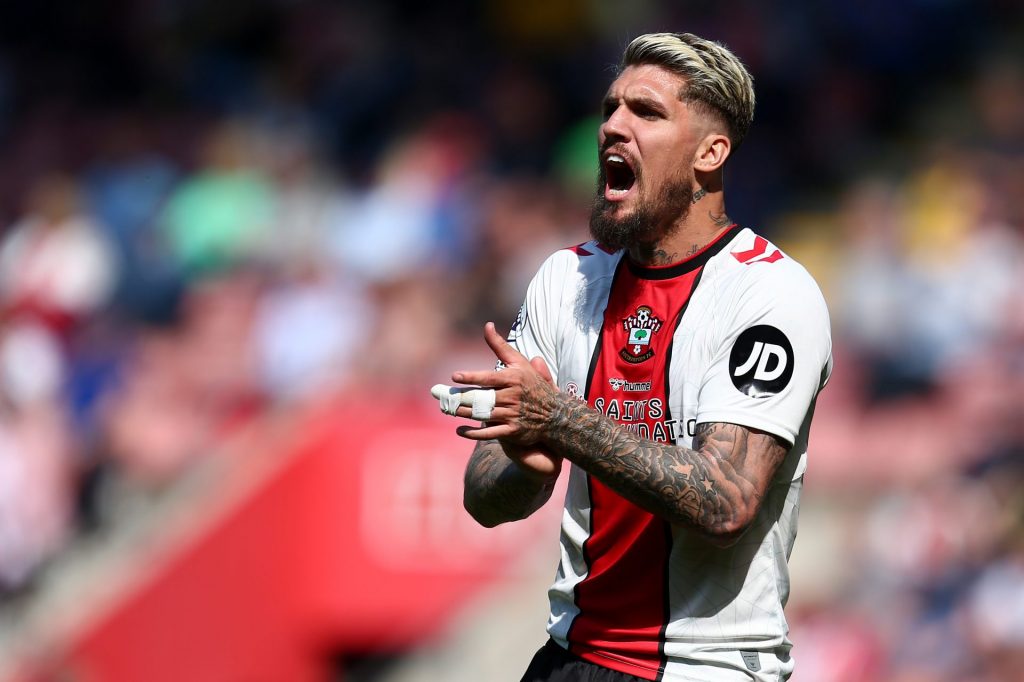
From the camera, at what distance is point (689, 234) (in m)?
4.17

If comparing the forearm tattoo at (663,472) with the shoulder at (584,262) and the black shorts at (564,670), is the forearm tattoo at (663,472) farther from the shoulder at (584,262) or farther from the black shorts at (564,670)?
the shoulder at (584,262)

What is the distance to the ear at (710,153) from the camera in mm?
4160

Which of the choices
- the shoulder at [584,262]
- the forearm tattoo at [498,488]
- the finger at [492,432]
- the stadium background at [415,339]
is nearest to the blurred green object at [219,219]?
the stadium background at [415,339]

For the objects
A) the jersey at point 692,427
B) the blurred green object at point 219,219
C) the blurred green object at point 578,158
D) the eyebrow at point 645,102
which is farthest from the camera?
the blurred green object at point 219,219

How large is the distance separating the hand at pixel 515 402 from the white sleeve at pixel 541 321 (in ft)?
1.90

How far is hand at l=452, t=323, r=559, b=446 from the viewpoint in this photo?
3639 millimetres

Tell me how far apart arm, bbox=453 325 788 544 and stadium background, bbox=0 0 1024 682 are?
4596mm

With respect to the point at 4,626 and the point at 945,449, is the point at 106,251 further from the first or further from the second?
the point at 945,449

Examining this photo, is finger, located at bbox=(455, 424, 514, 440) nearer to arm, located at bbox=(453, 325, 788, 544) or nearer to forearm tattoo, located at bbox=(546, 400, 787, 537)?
arm, located at bbox=(453, 325, 788, 544)

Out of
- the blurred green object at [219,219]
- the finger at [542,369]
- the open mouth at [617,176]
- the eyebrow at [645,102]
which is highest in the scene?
the blurred green object at [219,219]

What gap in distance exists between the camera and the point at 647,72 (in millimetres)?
4168

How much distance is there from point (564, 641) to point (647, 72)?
5.01 ft

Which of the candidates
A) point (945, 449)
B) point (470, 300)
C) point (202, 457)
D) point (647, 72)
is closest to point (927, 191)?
point (945, 449)

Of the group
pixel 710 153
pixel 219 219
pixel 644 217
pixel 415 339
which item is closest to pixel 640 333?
pixel 644 217
